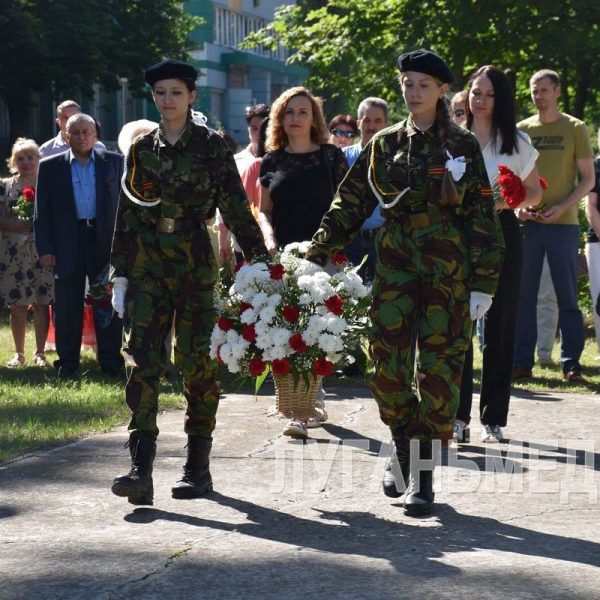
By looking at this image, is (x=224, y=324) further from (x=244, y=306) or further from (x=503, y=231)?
(x=503, y=231)

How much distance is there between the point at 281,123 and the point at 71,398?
8.10 ft

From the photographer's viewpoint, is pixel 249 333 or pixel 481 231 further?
pixel 249 333

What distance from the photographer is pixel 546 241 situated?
11.2m

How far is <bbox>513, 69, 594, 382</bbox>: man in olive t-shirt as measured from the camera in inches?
432

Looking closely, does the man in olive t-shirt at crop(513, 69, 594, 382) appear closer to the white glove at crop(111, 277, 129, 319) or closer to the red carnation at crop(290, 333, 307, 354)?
the red carnation at crop(290, 333, 307, 354)

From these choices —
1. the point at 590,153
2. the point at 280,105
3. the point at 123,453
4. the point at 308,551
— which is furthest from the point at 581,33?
the point at 308,551

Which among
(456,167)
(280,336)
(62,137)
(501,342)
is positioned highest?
(62,137)

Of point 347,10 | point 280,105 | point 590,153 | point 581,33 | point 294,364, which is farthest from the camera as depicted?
point 347,10

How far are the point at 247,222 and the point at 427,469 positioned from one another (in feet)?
4.67

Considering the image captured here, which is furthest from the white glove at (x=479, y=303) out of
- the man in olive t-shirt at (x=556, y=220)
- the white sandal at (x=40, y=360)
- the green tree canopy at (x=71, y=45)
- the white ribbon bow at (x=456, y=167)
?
the green tree canopy at (x=71, y=45)

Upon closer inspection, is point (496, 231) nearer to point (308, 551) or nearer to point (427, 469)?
point (427, 469)

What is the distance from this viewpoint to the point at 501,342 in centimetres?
823

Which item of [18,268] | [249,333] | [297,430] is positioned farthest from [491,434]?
[18,268]

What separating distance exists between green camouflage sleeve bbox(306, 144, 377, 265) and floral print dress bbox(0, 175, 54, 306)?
5.73 metres
